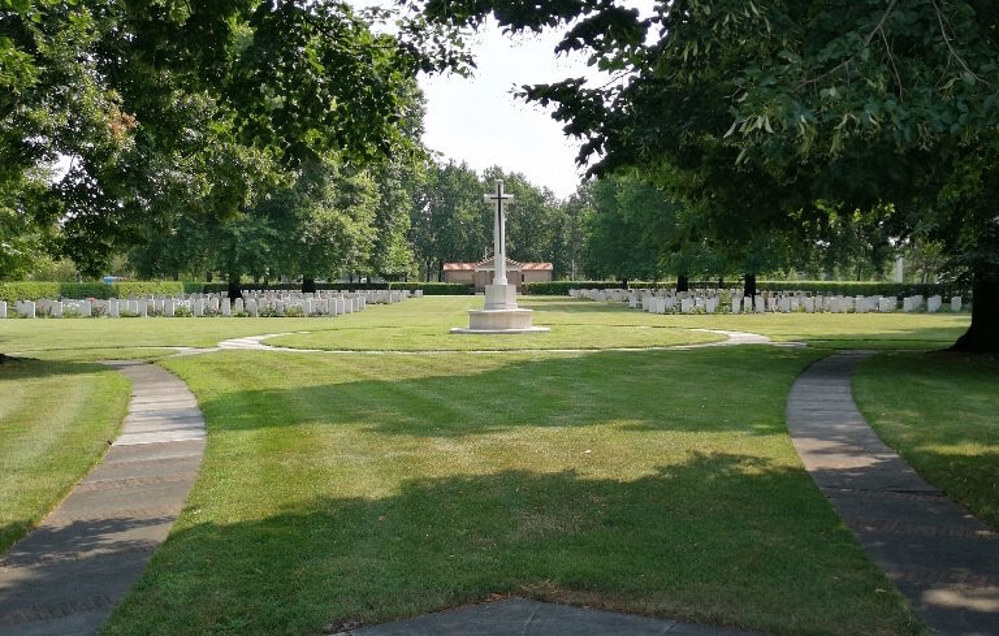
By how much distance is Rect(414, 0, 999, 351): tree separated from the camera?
171 inches

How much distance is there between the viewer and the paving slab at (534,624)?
432 centimetres

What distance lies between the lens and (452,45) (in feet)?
32.7

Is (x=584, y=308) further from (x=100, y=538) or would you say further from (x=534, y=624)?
(x=534, y=624)

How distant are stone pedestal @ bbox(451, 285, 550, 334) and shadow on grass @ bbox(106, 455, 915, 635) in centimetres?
1861

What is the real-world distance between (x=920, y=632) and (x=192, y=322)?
3137 centimetres

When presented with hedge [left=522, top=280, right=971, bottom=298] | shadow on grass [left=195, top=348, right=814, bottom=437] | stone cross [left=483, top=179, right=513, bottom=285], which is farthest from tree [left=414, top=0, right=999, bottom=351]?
hedge [left=522, top=280, right=971, bottom=298]

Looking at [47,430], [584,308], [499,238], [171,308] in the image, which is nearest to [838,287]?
[584,308]

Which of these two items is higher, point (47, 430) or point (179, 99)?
point (179, 99)

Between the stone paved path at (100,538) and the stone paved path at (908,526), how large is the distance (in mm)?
4389

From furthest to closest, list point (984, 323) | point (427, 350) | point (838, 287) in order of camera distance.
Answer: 1. point (838, 287)
2. point (427, 350)
3. point (984, 323)

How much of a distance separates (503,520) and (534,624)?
1.86m

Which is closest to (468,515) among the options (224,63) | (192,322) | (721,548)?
(721,548)

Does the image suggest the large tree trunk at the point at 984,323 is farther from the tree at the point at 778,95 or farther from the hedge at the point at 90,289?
the hedge at the point at 90,289

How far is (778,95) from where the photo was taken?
4.10 m
